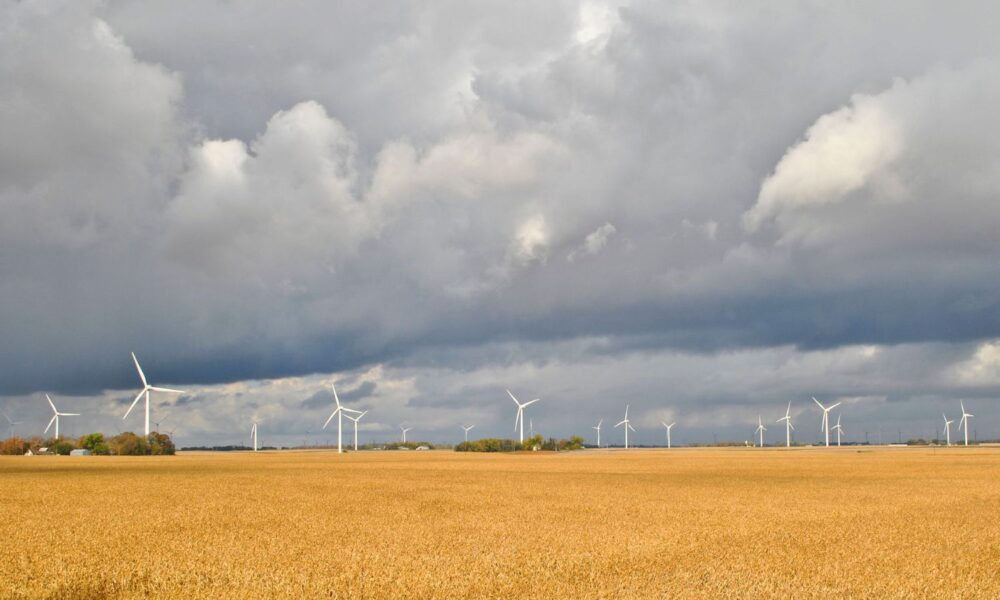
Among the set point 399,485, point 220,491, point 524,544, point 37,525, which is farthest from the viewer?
point 399,485

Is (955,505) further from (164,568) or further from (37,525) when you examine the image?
(37,525)

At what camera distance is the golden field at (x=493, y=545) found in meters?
20.0

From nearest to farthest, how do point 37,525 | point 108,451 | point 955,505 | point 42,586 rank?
1. point 42,586
2. point 37,525
3. point 955,505
4. point 108,451

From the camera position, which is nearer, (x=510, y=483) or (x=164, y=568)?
(x=164, y=568)

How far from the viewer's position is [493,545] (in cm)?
2698

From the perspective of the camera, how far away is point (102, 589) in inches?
772

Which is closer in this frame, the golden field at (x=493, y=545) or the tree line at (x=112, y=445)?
the golden field at (x=493, y=545)

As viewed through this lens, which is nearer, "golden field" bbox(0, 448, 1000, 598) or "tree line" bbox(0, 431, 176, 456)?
"golden field" bbox(0, 448, 1000, 598)

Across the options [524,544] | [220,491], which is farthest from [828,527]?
[220,491]

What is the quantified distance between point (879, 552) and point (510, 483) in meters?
38.5

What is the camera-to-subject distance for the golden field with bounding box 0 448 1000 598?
787 inches

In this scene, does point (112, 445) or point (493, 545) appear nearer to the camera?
point (493, 545)

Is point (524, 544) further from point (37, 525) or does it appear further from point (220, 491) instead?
point (220, 491)

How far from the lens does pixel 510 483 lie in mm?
62375
